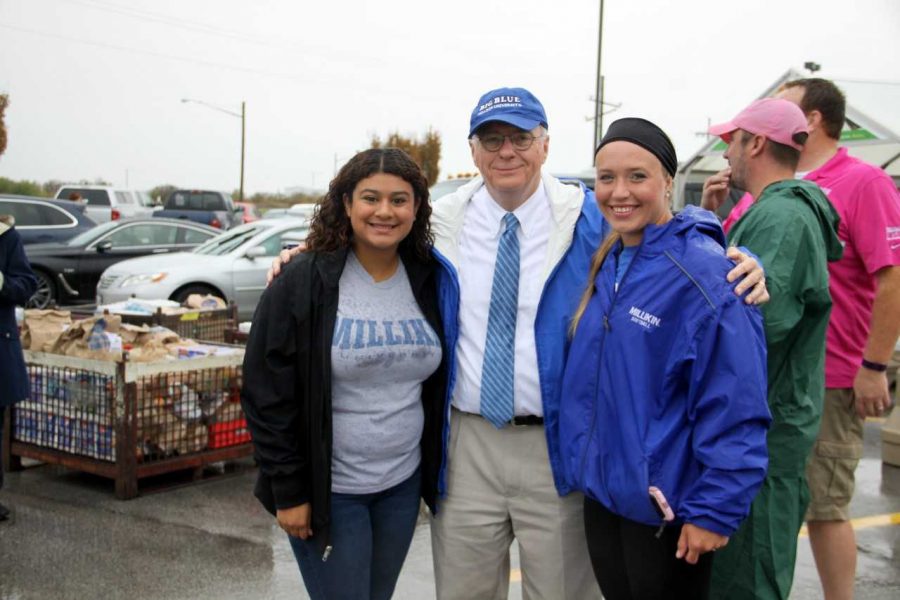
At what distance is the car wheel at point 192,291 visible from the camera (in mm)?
11312

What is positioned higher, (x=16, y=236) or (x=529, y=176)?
(x=529, y=176)

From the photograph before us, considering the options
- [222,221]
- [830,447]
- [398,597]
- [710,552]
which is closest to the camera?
[710,552]

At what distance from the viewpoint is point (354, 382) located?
266cm

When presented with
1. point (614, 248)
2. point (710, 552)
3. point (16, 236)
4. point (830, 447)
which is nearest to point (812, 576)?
point (830, 447)

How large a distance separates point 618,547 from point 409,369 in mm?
828

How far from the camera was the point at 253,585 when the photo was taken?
13.4ft

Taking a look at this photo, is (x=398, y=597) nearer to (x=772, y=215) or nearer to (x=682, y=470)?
(x=682, y=470)

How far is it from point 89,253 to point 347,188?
40.9ft

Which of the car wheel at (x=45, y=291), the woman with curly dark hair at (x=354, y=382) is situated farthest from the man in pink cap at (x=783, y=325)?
the car wheel at (x=45, y=291)

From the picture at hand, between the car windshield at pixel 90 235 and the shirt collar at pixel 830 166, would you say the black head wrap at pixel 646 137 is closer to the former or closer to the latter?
the shirt collar at pixel 830 166

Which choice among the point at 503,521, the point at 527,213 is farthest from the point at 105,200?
the point at 503,521

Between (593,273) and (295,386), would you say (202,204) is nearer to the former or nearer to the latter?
(295,386)

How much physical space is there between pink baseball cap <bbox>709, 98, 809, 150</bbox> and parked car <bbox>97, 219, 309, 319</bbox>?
28.4 ft

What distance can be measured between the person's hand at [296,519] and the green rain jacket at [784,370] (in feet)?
4.17
